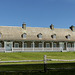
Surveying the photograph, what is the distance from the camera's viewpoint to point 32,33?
4069cm

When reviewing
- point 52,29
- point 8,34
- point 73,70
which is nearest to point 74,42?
point 52,29

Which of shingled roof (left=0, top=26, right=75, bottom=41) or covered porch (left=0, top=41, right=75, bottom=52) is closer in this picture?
covered porch (left=0, top=41, right=75, bottom=52)

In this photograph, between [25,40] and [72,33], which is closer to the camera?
[25,40]

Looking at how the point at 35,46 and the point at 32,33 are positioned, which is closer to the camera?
the point at 35,46

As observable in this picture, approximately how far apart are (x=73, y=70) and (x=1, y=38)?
27724 millimetres

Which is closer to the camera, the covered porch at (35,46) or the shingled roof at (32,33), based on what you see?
the covered porch at (35,46)

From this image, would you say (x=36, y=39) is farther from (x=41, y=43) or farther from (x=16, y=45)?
(x=16, y=45)

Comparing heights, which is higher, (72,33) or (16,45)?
(72,33)

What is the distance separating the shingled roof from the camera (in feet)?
125

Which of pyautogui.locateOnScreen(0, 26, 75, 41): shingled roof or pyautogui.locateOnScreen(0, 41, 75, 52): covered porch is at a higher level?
pyautogui.locateOnScreen(0, 26, 75, 41): shingled roof

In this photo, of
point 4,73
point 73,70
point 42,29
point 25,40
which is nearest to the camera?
point 4,73

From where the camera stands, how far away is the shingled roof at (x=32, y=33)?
38.0 metres

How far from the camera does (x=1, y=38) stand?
36.3 metres

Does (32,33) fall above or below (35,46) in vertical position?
above
